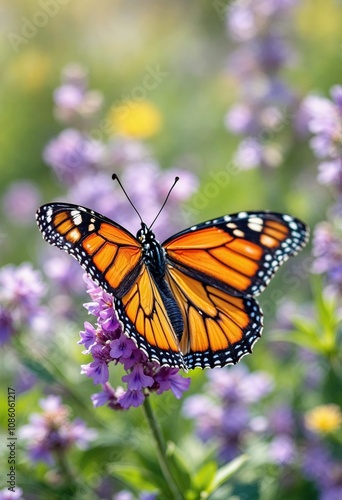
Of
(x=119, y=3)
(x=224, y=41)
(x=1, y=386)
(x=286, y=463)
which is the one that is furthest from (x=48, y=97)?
(x=286, y=463)

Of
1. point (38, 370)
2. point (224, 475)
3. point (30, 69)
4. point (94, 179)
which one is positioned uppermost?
point (30, 69)

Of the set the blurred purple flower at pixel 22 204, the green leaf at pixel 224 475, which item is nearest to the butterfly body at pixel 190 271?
the green leaf at pixel 224 475

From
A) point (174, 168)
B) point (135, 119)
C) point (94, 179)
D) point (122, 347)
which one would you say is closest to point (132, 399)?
point (122, 347)

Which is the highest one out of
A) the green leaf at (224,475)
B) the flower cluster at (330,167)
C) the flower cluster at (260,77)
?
the flower cluster at (260,77)

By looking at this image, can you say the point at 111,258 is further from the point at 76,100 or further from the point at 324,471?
the point at 76,100

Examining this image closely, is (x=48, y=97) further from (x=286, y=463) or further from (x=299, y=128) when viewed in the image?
(x=286, y=463)

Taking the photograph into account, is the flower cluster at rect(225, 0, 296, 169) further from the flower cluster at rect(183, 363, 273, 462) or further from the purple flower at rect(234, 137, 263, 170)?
the flower cluster at rect(183, 363, 273, 462)

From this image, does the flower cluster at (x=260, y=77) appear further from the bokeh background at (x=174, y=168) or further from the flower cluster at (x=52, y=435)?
the flower cluster at (x=52, y=435)
